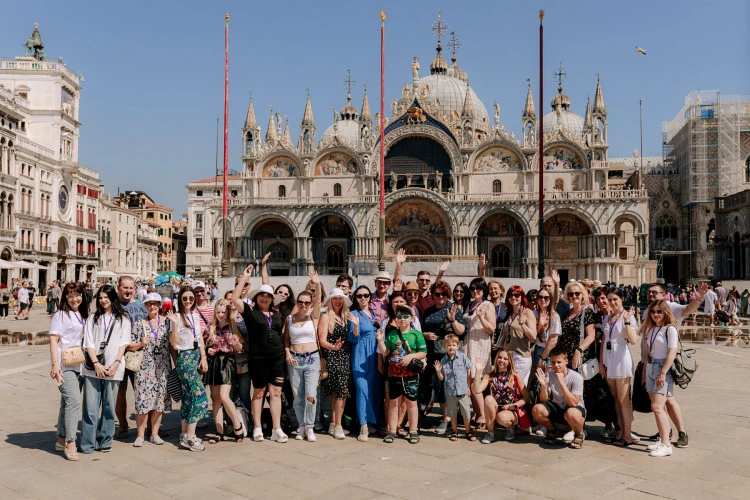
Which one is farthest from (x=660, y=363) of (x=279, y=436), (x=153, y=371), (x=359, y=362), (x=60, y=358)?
(x=60, y=358)

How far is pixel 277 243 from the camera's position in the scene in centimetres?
4925

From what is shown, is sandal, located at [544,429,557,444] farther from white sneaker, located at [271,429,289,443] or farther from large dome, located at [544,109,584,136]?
large dome, located at [544,109,584,136]

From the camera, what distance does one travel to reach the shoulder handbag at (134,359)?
8.12m

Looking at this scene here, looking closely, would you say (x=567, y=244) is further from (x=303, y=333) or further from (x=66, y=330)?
(x=66, y=330)

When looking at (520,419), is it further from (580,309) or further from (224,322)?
(224,322)

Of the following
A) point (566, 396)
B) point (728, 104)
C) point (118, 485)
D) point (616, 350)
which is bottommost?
point (118, 485)

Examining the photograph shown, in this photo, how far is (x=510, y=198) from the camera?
4541cm

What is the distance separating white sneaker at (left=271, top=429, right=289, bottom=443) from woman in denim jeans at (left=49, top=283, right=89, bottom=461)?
225 cm

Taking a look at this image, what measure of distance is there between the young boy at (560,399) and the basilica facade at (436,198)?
1397 inches

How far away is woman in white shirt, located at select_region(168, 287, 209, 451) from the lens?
8.08 meters

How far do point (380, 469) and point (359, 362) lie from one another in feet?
5.66

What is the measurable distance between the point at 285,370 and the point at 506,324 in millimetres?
2881

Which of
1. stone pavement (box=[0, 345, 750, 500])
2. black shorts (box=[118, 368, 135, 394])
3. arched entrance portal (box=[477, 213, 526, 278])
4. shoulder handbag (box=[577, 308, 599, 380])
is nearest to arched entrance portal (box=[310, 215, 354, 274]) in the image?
arched entrance portal (box=[477, 213, 526, 278])

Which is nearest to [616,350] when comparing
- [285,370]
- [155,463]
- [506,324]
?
[506,324]
